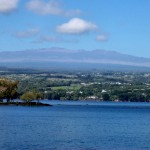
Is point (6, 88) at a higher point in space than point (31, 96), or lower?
higher

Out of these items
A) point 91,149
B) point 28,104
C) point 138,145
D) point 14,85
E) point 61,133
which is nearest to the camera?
point 91,149

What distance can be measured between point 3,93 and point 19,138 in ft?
310

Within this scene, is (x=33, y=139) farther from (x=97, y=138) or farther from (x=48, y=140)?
(x=97, y=138)

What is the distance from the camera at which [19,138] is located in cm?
6203

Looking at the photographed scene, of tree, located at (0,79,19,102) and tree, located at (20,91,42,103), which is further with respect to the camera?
tree, located at (20,91,42,103)

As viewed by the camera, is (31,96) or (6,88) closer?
(6,88)

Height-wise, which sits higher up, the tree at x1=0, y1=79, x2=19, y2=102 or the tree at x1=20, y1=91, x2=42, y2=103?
the tree at x1=0, y1=79, x2=19, y2=102

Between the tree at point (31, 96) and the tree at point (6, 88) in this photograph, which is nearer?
the tree at point (6, 88)

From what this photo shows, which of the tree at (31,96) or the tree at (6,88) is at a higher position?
the tree at (6,88)

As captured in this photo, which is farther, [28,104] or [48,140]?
[28,104]

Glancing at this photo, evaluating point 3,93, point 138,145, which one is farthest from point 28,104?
point 138,145

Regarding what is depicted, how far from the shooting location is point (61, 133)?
228 ft

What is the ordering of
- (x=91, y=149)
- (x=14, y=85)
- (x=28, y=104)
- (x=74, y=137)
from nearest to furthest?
(x=91, y=149)
(x=74, y=137)
(x=14, y=85)
(x=28, y=104)

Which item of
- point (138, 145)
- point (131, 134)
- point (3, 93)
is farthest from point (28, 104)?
point (138, 145)
